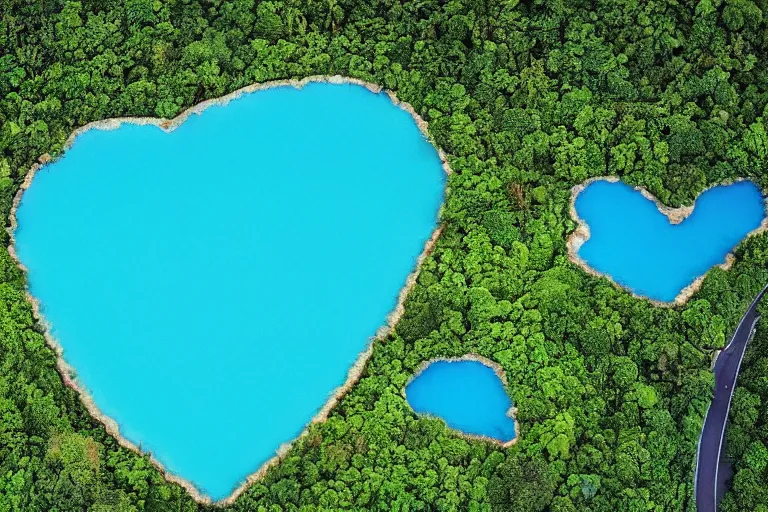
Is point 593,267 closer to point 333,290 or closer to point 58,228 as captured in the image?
point 333,290

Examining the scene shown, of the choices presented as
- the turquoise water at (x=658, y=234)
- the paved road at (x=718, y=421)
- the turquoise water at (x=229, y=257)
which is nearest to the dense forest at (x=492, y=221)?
the paved road at (x=718, y=421)

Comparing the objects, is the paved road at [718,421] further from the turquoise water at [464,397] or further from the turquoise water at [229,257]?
the turquoise water at [229,257]

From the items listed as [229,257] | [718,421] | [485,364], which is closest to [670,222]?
[718,421]

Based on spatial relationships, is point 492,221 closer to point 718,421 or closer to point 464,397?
point 464,397

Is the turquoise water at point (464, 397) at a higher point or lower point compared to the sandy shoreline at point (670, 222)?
lower

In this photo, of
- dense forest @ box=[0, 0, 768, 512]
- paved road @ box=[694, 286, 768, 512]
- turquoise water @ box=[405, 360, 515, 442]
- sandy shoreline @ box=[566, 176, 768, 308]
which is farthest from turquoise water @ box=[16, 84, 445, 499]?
paved road @ box=[694, 286, 768, 512]

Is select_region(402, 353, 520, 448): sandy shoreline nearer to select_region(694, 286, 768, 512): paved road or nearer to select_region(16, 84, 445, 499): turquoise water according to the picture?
select_region(16, 84, 445, 499): turquoise water

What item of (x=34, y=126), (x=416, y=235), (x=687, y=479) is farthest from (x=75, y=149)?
(x=687, y=479)
